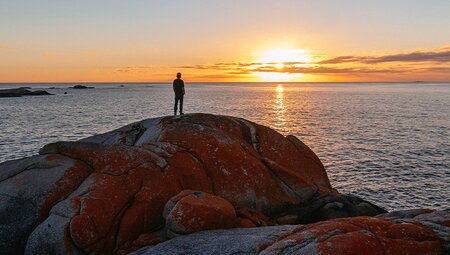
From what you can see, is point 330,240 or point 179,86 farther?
point 179,86

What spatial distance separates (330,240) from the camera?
8617mm

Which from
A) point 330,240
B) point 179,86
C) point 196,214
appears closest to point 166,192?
point 196,214

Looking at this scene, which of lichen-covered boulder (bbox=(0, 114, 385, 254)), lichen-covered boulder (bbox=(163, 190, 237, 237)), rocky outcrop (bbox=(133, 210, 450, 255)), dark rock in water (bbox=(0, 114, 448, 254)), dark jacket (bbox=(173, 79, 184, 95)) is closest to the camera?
rocky outcrop (bbox=(133, 210, 450, 255))

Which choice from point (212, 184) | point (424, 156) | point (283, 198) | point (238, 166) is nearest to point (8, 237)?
point (212, 184)

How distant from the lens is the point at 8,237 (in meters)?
11.9

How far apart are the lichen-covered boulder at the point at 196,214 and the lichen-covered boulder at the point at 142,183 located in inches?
36.1

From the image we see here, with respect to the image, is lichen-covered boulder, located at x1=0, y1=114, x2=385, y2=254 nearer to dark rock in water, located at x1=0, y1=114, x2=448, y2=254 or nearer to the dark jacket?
dark rock in water, located at x1=0, y1=114, x2=448, y2=254

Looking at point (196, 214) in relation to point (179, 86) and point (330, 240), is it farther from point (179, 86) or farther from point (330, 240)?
point (179, 86)

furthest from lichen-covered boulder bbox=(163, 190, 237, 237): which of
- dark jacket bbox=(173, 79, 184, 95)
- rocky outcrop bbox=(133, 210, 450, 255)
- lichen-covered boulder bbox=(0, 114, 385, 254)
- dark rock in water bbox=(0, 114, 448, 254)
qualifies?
dark jacket bbox=(173, 79, 184, 95)

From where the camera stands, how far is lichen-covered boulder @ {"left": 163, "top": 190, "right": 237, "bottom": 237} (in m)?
11.1

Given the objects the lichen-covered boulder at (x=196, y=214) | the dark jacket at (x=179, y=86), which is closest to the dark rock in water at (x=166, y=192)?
the lichen-covered boulder at (x=196, y=214)

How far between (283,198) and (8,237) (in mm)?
10437

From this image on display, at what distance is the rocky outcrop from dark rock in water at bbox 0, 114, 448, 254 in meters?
0.06

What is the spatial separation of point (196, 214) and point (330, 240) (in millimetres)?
4231
